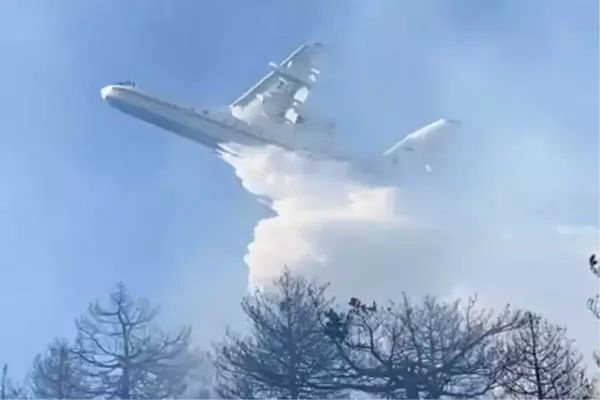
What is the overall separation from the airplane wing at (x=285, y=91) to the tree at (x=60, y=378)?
30139mm

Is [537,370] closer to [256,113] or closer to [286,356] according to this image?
[286,356]

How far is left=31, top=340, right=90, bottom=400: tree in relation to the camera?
147 feet

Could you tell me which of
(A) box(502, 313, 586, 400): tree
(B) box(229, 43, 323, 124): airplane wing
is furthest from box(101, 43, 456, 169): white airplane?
(A) box(502, 313, 586, 400): tree

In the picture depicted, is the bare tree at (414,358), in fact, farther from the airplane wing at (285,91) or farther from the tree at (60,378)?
the airplane wing at (285,91)

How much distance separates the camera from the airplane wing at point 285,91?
245 feet

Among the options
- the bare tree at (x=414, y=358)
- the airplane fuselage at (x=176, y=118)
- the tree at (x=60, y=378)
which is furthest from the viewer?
the airplane fuselage at (x=176, y=118)

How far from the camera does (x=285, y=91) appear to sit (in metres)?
76.9

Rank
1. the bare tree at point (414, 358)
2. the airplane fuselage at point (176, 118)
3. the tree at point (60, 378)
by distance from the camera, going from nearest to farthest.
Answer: the bare tree at point (414, 358), the tree at point (60, 378), the airplane fuselage at point (176, 118)

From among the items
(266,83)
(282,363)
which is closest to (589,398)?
(282,363)

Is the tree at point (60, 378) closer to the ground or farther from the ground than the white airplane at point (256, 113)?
closer to the ground

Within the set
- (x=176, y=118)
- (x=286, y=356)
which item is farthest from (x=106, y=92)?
(x=286, y=356)

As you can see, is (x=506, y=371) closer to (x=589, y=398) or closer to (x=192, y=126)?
(x=589, y=398)

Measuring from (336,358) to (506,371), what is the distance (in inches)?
255


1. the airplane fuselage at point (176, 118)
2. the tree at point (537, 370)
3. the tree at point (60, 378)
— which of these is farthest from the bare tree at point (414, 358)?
the airplane fuselage at point (176, 118)
